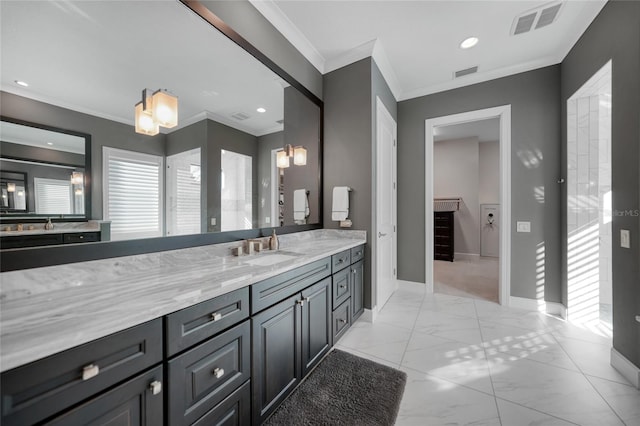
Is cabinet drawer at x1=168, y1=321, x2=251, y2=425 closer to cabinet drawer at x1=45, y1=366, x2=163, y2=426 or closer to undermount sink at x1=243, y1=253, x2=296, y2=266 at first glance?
cabinet drawer at x1=45, y1=366, x2=163, y2=426

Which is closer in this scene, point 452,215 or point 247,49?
point 247,49

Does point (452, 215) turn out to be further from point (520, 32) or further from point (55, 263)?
point (55, 263)

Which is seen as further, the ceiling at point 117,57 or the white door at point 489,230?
the white door at point 489,230

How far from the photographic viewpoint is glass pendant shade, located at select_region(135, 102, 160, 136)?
1.29 m

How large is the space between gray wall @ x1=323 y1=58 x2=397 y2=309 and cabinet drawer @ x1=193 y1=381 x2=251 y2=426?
162 centimetres

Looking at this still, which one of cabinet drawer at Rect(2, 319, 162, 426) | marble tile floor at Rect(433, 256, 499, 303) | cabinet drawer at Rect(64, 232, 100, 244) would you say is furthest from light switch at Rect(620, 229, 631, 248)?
cabinet drawer at Rect(64, 232, 100, 244)

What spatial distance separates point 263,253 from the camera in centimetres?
186

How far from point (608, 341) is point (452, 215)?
3.46 meters

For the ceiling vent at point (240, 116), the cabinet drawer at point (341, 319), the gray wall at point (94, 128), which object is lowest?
the cabinet drawer at point (341, 319)

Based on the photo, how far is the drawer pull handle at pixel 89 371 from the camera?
0.64 meters

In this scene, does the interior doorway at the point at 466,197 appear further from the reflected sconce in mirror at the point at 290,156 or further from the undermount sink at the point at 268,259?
the undermount sink at the point at 268,259

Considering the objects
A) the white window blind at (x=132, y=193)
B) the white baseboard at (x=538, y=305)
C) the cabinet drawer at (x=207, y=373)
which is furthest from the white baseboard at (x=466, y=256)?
the white window blind at (x=132, y=193)

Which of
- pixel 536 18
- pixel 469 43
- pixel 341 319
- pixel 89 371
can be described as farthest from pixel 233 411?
pixel 536 18

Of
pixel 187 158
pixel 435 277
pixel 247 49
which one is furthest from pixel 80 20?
pixel 435 277
